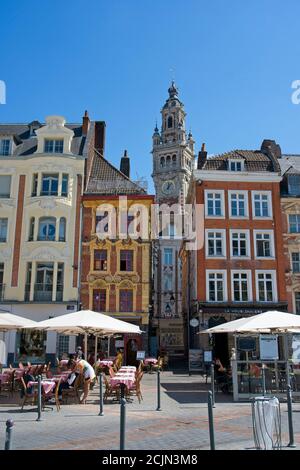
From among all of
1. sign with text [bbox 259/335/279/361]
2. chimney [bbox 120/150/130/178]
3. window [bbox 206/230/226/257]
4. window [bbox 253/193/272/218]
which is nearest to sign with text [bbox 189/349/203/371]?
window [bbox 206/230/226/257]

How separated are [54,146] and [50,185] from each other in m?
2.97

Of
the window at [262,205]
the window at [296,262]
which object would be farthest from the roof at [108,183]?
the window at [296,262]

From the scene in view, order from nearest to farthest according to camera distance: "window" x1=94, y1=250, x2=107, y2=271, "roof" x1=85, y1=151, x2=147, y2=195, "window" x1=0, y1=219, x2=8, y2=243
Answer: "window" x1=0, y1=219, x2=8, y2=243
"window" x1=94, y1=250, x2=107, y2=271
"roof" x1=85, y1=151, x2=147, y2=195

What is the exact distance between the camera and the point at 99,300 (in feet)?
98.9

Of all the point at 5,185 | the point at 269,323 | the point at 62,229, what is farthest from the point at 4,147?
the point at 269,323

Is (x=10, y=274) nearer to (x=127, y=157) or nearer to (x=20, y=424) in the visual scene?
(x=127, y=157)

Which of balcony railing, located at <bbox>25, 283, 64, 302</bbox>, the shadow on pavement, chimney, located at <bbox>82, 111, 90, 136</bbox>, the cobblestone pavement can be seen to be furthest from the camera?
chimney, located at <bbox>82, 111, 90, 136</bbox>

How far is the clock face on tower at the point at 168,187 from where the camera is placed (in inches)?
3077

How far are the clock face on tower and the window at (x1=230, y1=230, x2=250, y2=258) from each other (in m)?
46.9

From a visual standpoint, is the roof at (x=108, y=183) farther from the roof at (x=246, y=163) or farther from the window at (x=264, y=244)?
the window at (x=264, y=244)

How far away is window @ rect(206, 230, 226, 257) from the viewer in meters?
31.0

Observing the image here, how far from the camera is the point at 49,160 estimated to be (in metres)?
31.3

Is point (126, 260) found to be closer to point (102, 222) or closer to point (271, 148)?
point (102, 222)

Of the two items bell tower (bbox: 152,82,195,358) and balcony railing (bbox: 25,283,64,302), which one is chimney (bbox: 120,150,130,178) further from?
bell tower (bbox: 152,82,195,358)
